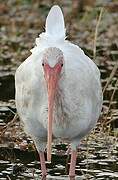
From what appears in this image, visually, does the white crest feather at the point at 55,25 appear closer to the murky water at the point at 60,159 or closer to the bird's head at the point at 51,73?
the bird's head at the point at 51,73

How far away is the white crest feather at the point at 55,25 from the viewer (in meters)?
7.27

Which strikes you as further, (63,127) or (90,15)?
(90,15)

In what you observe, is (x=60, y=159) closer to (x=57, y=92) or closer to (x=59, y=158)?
(x=59, y=158)

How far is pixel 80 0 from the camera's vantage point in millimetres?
16828

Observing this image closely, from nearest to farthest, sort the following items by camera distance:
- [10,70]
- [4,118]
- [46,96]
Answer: [46,96] → [4,118] → [10,70]

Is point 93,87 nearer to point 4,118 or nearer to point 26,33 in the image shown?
A: point 4,118

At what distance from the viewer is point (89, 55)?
35.0ft

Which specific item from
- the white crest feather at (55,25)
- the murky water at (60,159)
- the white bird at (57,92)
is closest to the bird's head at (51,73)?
the white bird at (57,92)

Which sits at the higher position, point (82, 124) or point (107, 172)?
point (82, 124)

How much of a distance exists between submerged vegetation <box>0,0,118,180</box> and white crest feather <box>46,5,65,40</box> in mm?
1404

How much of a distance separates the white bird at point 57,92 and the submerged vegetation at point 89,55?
22.5 inches

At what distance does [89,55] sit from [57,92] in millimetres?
4196

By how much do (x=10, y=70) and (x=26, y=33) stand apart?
3.12 metres

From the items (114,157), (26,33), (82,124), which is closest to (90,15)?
(26,33)
